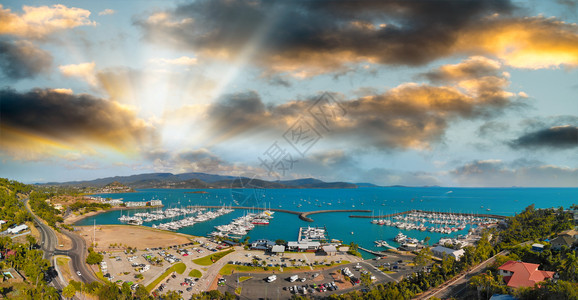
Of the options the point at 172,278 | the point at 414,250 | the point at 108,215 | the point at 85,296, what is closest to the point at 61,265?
the point at 85,296

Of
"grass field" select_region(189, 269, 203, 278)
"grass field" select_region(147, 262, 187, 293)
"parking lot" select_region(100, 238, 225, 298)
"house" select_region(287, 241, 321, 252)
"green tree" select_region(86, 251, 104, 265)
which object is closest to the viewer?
"grass field" select_region(147, 262, 187, 293)

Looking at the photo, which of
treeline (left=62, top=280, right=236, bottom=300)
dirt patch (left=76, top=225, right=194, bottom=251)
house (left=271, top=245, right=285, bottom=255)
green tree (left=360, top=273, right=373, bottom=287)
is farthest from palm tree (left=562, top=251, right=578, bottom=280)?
dirt patch (left=76, top=225, right=194, bottom=251)

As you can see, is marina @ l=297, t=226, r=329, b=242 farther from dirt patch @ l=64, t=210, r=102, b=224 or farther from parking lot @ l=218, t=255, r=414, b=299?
dirt patch @ l=64, t=210, r=102, b=224

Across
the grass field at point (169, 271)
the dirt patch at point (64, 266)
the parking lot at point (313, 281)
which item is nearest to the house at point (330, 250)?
the parking lot at point (313, 281)

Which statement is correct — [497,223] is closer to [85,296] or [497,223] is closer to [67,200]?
[85,296]

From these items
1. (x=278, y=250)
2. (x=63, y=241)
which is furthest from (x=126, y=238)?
(x=278, y=250)

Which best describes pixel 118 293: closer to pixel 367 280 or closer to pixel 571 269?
pixel 367 280
